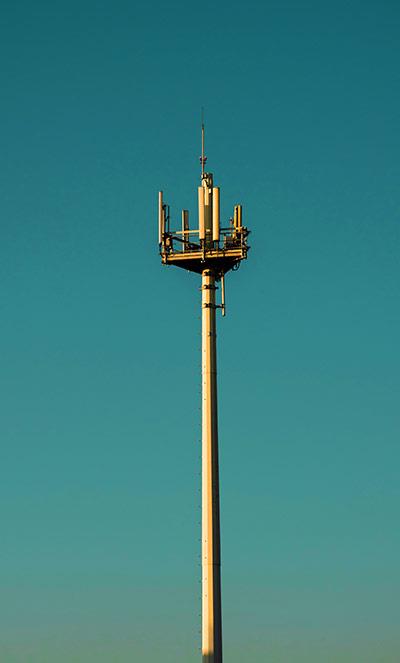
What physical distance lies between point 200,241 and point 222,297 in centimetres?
520

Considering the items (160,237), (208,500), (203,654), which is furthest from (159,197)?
(203,654)

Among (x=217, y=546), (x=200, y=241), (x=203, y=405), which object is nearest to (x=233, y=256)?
(x=200, y=241)

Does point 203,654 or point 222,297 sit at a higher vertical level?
point 222,297

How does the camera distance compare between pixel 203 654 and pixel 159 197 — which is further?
pixel 159 197

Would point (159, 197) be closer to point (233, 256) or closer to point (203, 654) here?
point (233, 256)

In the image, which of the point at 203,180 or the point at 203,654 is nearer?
the point at 203,654

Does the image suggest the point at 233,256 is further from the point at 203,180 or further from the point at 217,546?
the point at 217,546

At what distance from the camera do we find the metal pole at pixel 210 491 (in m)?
153

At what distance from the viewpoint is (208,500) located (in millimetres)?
156375

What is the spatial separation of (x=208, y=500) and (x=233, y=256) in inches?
836

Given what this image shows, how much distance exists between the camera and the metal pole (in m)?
153

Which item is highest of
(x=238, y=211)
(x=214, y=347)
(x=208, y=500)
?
(x=238, y=211)

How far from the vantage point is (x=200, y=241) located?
162375mm

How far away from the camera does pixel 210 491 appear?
156625 millimetres
